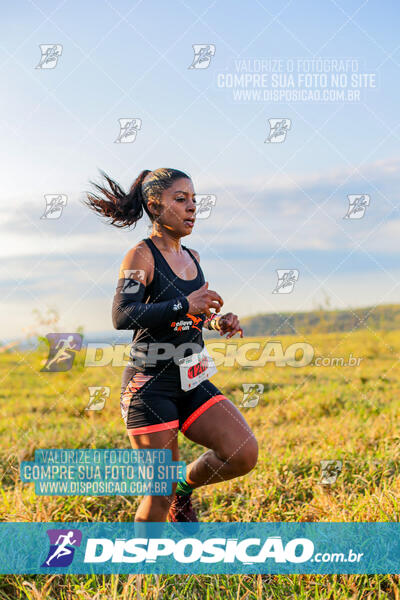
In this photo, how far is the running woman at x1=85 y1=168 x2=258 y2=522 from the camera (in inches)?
114

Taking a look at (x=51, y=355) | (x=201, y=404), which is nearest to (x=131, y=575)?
(x=201, y=404)

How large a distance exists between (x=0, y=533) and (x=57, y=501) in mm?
446

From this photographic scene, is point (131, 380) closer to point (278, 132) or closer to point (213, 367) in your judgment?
point (213, 367)

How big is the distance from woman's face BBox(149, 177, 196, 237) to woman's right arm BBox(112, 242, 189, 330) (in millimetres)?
233

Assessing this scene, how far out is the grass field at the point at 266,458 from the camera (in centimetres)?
289

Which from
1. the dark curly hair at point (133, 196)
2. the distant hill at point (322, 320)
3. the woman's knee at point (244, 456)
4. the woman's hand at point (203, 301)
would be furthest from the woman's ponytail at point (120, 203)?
the distant hill at point (322, 320)

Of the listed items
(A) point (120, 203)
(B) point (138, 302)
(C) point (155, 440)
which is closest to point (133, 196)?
(A) point (120, 203)

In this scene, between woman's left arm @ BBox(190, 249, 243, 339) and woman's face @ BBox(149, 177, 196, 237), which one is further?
woman's face @ BBox(149, 177, 196, 237)

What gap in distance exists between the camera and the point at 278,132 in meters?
4.54

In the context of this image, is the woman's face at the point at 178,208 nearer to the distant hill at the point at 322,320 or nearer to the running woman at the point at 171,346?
the running woman at the point at 171,346

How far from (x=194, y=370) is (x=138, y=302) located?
0.53m

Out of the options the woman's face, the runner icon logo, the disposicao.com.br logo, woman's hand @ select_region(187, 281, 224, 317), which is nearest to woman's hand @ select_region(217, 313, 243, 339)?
woman's hand @ select_region(187, 281, 224, 317)

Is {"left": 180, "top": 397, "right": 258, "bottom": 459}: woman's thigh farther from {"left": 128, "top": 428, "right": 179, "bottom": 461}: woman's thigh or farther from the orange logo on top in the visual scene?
the orange logo on top

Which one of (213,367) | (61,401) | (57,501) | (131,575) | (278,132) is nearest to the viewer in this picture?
(131,575)
